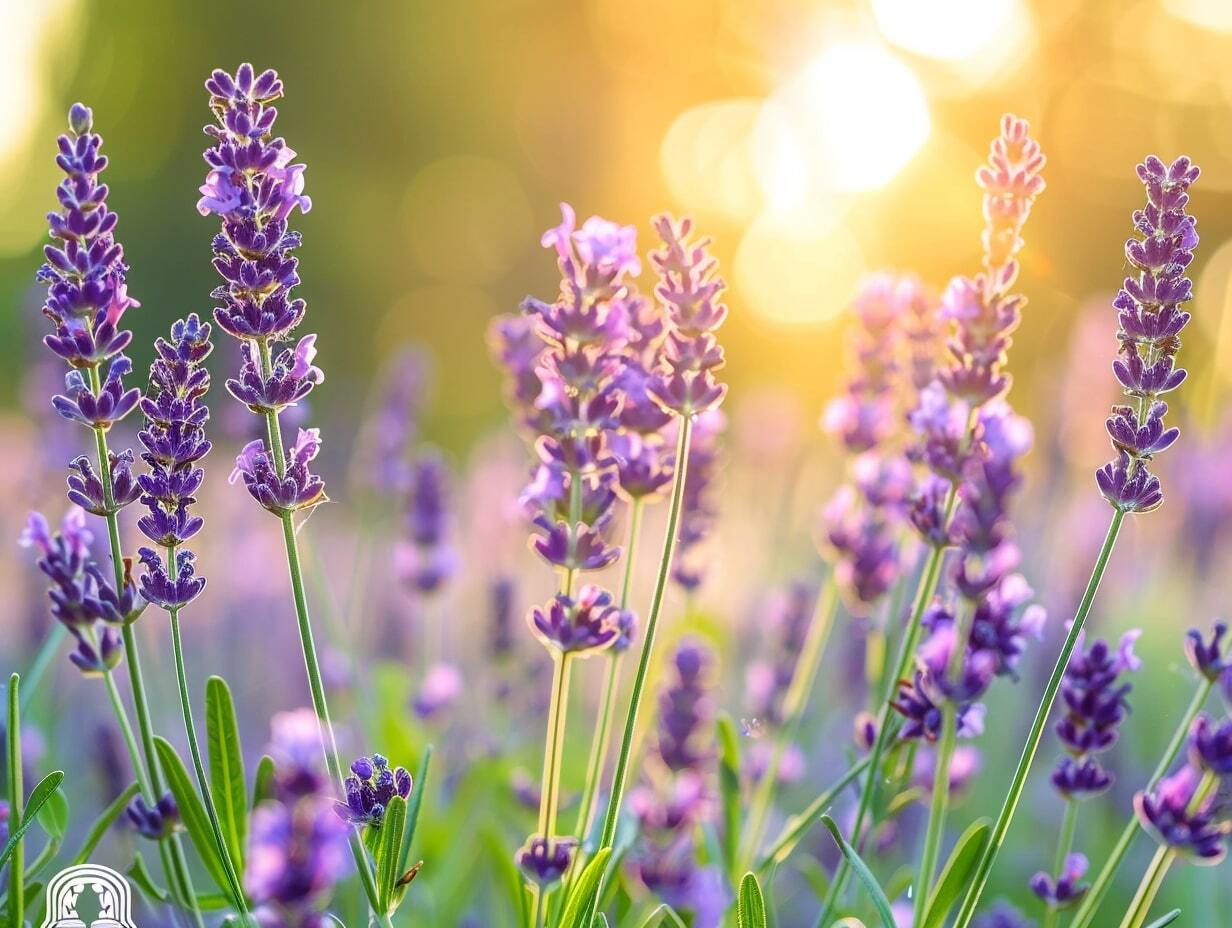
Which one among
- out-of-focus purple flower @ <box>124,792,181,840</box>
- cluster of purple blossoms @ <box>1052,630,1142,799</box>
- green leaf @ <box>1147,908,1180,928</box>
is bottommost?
out-of-focus purple flower @ <box>124,792,181,840</box>

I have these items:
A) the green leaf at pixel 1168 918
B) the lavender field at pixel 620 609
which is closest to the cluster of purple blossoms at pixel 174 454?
the lavender field at pixel 620 609

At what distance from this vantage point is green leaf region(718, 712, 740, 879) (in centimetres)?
224

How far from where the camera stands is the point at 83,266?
1.50 metres

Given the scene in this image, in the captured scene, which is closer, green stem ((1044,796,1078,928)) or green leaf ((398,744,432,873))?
green leaf ((398,744,432,873))

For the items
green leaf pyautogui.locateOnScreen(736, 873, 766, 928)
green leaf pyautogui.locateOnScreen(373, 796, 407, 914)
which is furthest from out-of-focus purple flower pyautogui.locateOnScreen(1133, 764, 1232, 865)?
green leaf pyautogui.locateOnScreen(373, 796, 407, 914)

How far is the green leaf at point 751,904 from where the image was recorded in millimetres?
1546

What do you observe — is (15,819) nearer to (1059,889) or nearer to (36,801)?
(36,801)

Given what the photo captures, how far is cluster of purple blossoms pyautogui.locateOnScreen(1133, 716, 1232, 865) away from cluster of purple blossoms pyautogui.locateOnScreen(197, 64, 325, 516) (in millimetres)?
1227

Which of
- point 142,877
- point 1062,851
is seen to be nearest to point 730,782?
point 1062,851

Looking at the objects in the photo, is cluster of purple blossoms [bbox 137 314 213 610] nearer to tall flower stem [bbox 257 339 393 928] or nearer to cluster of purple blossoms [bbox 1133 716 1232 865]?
tall flower stem [bbox 257 339 393 928]

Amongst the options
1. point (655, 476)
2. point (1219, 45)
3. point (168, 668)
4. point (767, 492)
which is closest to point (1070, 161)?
Answer: point (1219, 45)

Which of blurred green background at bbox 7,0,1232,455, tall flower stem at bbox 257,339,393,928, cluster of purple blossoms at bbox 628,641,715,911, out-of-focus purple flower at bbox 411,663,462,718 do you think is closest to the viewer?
tall flower stem at bbox 257,339,393,928

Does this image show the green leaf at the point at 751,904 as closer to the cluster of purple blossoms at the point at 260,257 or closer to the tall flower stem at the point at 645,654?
the tall flower stem at the point at 645,654

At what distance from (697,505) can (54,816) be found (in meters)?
1.51
